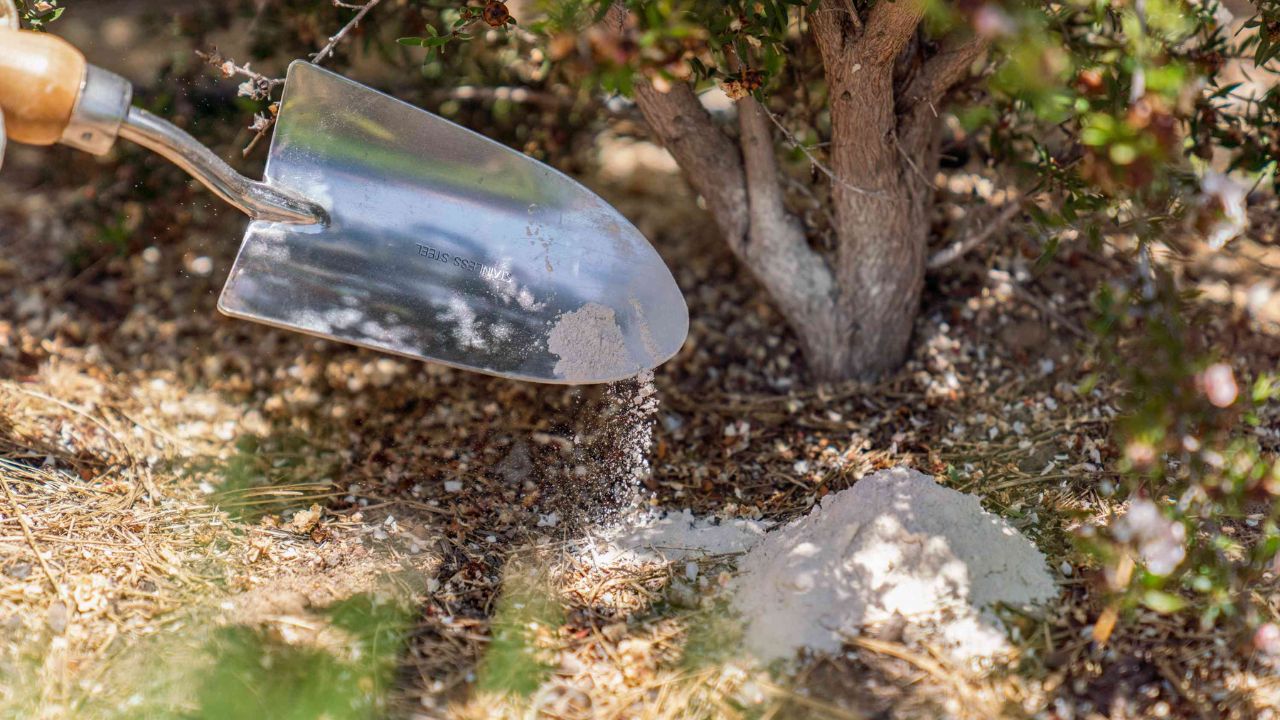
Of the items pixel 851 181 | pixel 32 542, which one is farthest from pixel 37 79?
pixel 851 181

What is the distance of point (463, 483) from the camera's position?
68.0 inches

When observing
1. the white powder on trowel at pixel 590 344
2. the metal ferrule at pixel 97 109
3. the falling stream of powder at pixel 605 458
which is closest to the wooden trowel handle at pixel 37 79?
the metal ferrule at pixel 97 109

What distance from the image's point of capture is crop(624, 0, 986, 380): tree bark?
1518mm

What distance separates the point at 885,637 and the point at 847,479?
1.28 feet

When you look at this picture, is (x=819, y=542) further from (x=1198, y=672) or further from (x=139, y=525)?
(x=139, y=525)

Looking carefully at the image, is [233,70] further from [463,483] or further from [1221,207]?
[1221,207]

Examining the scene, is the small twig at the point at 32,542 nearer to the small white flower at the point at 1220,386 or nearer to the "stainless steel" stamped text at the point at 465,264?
the "stainless steel" stamped text at the point at 465,264

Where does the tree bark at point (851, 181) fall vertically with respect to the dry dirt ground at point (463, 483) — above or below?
above

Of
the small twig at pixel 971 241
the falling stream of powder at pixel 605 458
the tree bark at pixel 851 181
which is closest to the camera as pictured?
the tree bark at pixel 851 181

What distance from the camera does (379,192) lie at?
162 cm

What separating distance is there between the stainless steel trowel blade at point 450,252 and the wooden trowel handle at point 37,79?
12.2 inches

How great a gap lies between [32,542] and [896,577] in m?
1.29

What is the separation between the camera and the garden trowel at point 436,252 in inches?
61.0

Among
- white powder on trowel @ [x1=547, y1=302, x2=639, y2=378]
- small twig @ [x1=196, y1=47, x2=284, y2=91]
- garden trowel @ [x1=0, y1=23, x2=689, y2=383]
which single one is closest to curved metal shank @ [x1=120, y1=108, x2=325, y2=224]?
garden trowel @ [x1=0, y1=23, x2=689, y2=383]
